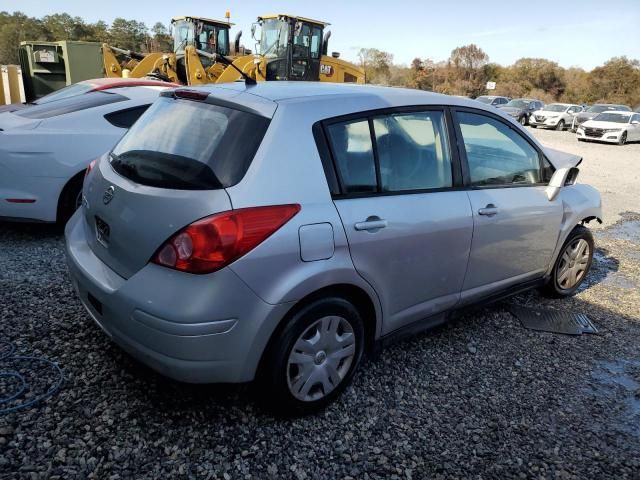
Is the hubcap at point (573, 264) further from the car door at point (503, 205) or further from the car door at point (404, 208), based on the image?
the car door at point (404, 208)

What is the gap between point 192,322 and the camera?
2150 millimetres

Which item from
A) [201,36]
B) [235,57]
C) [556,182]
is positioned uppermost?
[201,36]

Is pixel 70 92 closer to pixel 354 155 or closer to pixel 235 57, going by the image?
pixel 354 155

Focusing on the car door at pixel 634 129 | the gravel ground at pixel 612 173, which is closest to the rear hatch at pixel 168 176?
the gravel ground at pixel 612 173

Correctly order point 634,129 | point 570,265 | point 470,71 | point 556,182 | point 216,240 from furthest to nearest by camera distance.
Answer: point 470,71 → point 634,129 → point 570,265 → point 556,182 → point 216,240

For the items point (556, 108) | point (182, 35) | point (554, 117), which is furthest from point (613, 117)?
point (182, 35)

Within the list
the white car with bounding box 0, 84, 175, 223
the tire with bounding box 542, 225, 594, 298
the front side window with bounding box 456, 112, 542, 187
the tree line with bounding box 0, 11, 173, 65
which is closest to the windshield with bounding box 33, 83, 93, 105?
the white car with bounding box 0, 84, 175, 223

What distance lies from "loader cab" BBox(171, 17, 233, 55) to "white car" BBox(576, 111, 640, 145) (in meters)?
17.2

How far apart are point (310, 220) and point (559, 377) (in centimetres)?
218

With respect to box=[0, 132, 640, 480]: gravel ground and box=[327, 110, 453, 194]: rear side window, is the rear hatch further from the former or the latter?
box=[0, 132, 640, 480]: gravel ground

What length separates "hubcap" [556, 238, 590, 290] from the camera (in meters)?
4.43

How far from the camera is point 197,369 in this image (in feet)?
7.39

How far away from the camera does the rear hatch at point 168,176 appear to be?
2.25 metres

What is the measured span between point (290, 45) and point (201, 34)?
9.62ft
